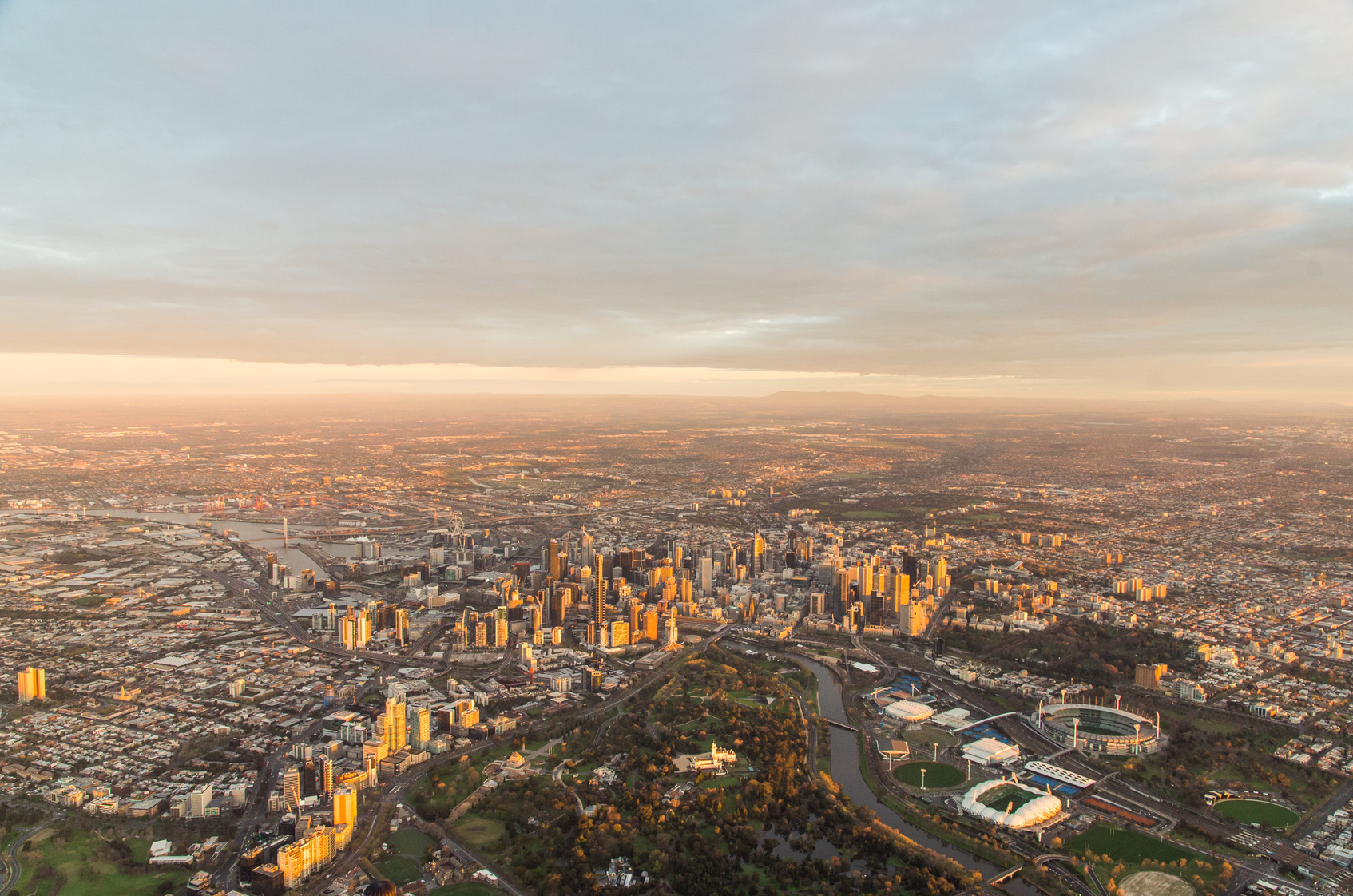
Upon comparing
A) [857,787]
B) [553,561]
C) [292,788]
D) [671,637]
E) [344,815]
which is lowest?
[857,787]

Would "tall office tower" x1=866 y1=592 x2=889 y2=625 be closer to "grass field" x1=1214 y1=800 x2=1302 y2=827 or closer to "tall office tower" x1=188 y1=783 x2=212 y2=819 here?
"grass field" x1=1214 y1=800 x2=1302 y2=827

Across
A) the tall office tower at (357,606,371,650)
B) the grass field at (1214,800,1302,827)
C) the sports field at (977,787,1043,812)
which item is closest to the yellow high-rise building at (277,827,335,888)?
the sports field at (977,787,1043,812)

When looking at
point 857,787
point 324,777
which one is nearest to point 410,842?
point 324,777

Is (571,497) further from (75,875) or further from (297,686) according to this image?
(75,875)

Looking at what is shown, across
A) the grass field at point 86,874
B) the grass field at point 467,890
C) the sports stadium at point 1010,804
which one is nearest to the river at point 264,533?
the grass field at point 86,874

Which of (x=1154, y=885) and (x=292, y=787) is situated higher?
(x=292, y=787)

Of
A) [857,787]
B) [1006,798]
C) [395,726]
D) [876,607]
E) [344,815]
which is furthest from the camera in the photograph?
[876,607]

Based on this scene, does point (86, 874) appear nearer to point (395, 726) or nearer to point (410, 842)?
point (410, 842)
